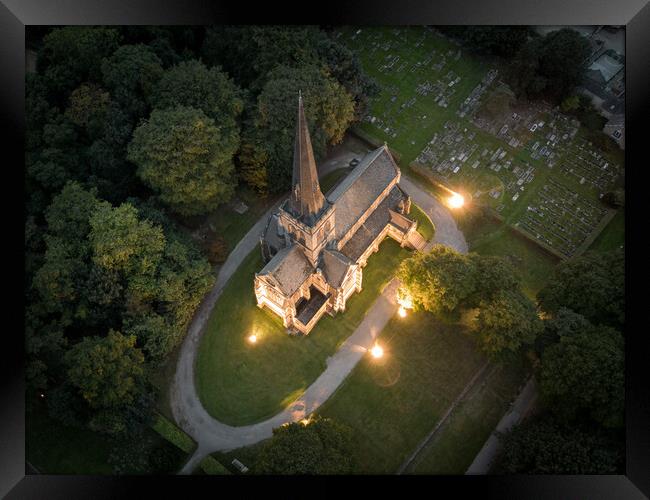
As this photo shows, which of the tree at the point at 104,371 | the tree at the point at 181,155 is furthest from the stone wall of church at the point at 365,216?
the tree at the point at 104,371

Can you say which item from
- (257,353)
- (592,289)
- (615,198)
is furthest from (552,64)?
(257,353)

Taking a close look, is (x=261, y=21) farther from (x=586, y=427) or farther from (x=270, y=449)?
(x=586, y=427)

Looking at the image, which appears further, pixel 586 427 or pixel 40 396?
pixel 40 396

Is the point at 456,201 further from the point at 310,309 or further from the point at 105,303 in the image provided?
the point at 105,303

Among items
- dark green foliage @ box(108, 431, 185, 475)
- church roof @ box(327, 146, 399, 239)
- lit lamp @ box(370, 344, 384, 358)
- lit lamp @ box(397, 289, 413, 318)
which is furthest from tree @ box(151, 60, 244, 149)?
dark green foliage @ box(108, 431, 185, 475)

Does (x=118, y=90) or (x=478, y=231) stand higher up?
(x=478, y=231)

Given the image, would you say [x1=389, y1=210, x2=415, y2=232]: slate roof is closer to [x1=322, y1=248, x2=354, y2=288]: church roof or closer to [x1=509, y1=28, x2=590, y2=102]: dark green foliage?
[x1=322, y1=248, x2=354, y2=288]: church roof

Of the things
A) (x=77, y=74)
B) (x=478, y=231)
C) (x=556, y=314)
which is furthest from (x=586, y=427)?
(x=77, y=74)
